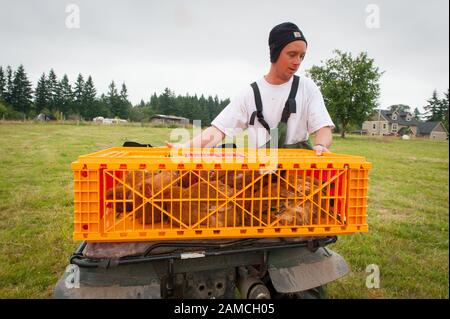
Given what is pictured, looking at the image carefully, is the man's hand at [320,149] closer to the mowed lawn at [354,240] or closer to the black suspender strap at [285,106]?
the black suspender strap at [285,106]

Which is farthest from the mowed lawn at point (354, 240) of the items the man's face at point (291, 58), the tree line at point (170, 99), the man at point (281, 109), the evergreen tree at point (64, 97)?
the evergreen tree at point (64, 97)

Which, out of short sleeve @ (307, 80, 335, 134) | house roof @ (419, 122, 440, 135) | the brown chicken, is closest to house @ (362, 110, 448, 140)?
house roof @ (419, 122, 440, 135)

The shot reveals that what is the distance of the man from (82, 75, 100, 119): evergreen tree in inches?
3225

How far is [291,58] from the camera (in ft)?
10.1

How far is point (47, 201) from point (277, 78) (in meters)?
5.98

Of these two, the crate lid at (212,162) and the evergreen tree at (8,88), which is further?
the evergreen tree at (8,88)

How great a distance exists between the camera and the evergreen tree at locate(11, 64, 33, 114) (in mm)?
71900

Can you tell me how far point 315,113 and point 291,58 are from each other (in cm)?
57

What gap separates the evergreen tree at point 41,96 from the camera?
77669 millimetres

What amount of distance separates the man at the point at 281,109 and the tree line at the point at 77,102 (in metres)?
67.9
